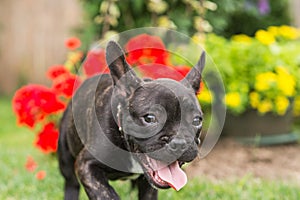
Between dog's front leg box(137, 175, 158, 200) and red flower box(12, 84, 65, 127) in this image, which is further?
red flower box(12, 84, 65, 127)

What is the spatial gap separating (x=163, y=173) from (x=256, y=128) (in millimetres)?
3822

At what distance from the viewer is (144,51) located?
5090 millimetres

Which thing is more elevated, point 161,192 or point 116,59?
point 116,59

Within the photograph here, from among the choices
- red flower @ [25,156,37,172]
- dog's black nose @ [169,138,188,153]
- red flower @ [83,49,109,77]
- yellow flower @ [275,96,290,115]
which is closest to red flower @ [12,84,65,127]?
red flower @ [25,156,37,172]

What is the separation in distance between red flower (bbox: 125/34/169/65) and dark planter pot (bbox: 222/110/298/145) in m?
1.80

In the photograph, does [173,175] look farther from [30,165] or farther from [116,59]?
[30,165]

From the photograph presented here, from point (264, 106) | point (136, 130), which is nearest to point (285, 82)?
point (264, 106)

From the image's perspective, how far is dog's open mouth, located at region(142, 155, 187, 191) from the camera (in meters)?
2.94

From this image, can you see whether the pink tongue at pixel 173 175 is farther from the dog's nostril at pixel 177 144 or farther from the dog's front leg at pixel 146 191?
the dog's front leg at pixel 146 191

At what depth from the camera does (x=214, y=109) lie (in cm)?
591

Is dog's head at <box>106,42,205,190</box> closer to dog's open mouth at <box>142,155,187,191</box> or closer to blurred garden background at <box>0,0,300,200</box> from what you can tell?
dog's open mouth at <box>142,155,187,191</box>

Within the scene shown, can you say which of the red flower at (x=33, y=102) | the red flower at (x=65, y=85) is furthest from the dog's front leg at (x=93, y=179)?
the red flower at (x=33, y=102)

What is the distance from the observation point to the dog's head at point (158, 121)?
9.43 ft

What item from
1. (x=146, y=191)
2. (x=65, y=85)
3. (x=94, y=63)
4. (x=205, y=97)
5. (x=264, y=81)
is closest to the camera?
(x=146, y=191)
